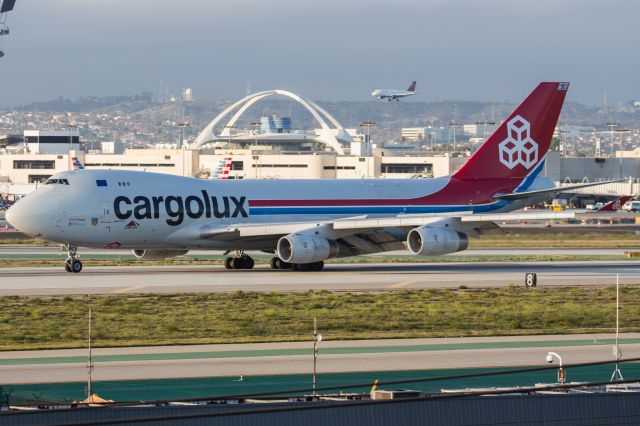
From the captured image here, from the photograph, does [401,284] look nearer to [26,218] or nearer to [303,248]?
[303,248]

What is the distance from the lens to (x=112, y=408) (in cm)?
2133

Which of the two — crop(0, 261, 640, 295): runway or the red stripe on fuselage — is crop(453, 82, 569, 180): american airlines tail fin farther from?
crop(0, 261, 640, 295): runway

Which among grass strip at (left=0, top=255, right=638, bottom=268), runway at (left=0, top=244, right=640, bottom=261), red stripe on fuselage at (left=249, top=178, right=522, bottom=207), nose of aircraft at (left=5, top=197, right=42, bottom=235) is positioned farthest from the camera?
runway at (left=0, top=244, right=640, bottom=261)

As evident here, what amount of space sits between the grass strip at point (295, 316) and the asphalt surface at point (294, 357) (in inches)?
55.7

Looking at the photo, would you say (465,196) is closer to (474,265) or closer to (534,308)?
(474,265)

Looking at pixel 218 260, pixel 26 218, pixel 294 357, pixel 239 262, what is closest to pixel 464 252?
pixel 218 260

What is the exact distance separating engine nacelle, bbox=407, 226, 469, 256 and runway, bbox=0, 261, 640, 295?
4.23 ft

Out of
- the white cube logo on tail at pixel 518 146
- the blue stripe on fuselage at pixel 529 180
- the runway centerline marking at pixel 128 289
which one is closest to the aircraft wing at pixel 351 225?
the runway centerline marking at pixel 128 289

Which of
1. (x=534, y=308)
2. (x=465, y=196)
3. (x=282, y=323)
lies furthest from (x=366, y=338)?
(x=465, y=196)

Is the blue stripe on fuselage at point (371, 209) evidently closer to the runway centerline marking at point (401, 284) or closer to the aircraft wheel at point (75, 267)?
the runway centerline marking at point (401, 284)

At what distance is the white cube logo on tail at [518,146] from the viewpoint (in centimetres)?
6744

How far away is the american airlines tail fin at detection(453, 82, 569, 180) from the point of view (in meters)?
67.3

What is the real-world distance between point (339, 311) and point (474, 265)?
24010 mm

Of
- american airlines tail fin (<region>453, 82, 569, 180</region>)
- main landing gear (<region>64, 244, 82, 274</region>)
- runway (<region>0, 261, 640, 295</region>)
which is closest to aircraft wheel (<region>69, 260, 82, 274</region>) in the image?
main landing gear (<region>64, 244, 82, 274</region>)
